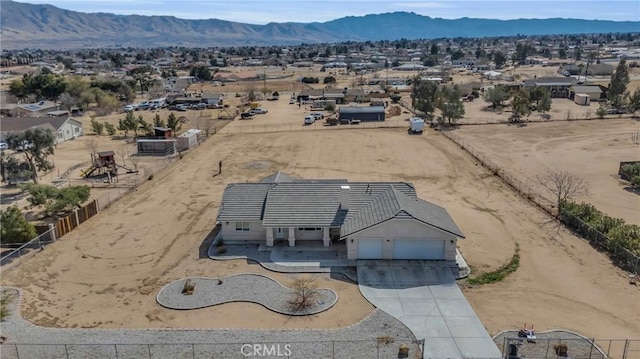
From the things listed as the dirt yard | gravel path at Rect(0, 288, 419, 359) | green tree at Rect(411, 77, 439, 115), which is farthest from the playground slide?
green tree at Rect(411, 77, 439, 115)

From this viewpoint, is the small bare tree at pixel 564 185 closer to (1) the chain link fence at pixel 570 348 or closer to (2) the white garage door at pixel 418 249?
(2) the white garage door at pixel 418 249

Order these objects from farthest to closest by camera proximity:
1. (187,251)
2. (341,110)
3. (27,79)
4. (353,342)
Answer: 1. (27,79)
2. (341,110)
3. (187,251)
4. (353,342)

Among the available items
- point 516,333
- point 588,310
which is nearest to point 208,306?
point 516,333

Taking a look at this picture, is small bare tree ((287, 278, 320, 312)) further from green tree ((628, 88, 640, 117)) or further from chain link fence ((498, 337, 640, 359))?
green tree ((628, 88, 640, 117))

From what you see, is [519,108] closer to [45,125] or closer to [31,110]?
[45,125]

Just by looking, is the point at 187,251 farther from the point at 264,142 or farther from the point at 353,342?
the point at 264,142

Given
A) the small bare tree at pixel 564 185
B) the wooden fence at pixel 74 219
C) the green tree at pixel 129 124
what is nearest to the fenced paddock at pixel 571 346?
the small bare tree at pixel 564 185
